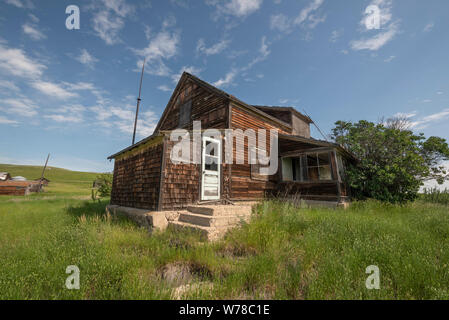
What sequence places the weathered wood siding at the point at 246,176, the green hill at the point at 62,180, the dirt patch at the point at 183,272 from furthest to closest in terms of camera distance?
the green hill at the point at 62,180 → the weathered wood siding at the point at 246,176 → the dirt patch at the point at 183,272

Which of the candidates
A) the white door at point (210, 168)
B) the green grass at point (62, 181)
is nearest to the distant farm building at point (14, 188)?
the green grass at point (62, 181)

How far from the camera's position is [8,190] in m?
26.7

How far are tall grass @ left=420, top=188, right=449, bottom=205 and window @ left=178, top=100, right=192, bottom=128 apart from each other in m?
15.1

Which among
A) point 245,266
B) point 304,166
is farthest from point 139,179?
point 304,166

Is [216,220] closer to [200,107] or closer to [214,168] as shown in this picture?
[214,168]

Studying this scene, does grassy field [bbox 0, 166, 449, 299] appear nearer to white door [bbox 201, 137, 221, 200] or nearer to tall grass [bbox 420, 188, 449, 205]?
white door [bbox 201, 137, 221, 200]

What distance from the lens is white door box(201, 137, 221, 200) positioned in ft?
25.1

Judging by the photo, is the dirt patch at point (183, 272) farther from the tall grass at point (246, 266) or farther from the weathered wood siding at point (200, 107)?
the weathered wood siding at point (200, 107)

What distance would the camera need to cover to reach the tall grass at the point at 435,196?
10.3m

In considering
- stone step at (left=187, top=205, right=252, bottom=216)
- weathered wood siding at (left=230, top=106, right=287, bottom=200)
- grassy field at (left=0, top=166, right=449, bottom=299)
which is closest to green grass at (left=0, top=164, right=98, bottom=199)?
weathered wood siding at (left=230, top=106, right=287, bottom=200)
